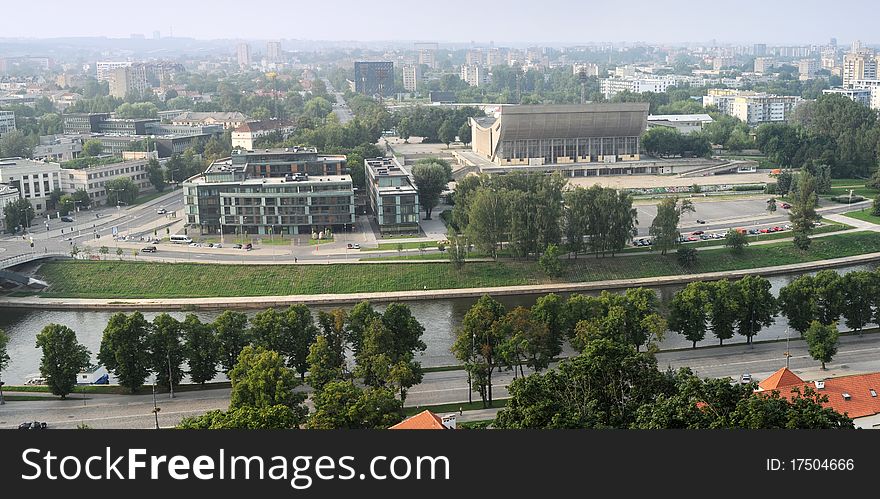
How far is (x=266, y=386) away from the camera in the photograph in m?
8.12

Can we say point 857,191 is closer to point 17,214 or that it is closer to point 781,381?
point 781,381

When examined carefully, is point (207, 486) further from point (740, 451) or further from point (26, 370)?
point (26, 370)

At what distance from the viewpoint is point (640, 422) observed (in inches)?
245

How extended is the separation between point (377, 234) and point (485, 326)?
7541 mm

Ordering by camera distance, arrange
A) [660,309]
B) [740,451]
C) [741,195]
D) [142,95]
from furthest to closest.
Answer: [142,95], [741,195], [660,309], [740,451]

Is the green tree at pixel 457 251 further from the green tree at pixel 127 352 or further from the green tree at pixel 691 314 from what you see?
the green tree at pixel 127 352

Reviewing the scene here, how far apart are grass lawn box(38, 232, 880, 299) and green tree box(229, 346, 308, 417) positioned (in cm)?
533

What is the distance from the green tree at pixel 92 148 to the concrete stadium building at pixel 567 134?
1164 centimetres

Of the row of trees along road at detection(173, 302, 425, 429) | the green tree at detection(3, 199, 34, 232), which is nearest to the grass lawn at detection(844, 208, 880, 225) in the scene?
the row of trees along road at detection(173, 302, 425, 429)

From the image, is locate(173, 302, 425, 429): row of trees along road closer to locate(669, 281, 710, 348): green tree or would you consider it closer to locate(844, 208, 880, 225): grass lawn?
locate(669, 281, 710, 348): green tree

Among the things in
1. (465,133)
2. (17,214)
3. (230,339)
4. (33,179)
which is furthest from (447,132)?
(230,339)

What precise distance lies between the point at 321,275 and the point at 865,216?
36.8 ft

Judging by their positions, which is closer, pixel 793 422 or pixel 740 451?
pixel 740 451

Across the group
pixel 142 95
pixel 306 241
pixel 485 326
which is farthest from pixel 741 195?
pixel 142 95
